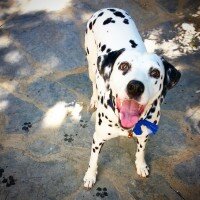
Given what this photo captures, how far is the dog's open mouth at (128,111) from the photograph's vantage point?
339cm

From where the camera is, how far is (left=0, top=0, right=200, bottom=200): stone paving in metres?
4.43

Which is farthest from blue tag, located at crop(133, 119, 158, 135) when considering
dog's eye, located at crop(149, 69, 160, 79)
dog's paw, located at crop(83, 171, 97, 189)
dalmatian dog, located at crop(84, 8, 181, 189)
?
dog's paw, located at crop(83, 171, 97, 189)

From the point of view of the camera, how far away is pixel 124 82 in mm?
3252

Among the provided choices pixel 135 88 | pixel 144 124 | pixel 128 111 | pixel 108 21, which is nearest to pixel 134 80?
pixel 135 88

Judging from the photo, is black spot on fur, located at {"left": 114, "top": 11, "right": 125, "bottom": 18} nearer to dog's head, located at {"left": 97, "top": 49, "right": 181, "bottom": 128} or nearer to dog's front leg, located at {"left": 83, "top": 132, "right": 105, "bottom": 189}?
dog's head, located at {"left": 97, "top": 49, "right": 181, "bottom": 128}

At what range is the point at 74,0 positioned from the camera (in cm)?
739

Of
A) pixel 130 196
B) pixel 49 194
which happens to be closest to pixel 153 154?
pixel 130 196

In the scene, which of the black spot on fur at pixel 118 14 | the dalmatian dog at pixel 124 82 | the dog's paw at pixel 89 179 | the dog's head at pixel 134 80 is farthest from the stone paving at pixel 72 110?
the black spot on fur at pixel 118 14

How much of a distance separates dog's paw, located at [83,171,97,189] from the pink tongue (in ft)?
4.09

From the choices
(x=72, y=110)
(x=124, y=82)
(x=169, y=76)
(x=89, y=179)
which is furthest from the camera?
(x=72, y=110)

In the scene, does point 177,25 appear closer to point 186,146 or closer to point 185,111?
point 185,111

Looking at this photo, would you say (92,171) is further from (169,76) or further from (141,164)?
(169,76)

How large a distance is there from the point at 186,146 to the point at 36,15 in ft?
13.5

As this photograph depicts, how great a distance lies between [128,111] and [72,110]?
2.05 meters
